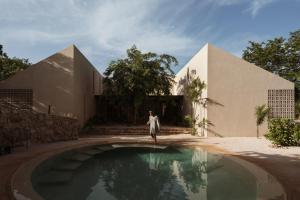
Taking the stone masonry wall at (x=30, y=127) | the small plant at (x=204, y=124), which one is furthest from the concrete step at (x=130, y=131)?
the stone masonry wall at (x=30, y=127)

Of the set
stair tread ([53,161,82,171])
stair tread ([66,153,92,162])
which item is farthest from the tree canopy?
stair tread ([53,161,82,171])

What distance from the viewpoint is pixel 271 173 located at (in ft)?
23.6

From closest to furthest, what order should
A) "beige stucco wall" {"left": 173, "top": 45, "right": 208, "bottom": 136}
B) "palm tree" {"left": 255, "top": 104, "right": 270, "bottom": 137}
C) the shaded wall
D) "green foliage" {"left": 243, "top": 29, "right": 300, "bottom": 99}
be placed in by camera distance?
"palm tree" {"left": 255, "top": 104, "right": 270, "bottom": 137}, "beige stucco wall" {"left": 173, "top": 45, "right": 208, "bottom": 136}, the shaded wall, "green foliage" {"left": 243, "top": 29, "right": 300, "bottom": 99}

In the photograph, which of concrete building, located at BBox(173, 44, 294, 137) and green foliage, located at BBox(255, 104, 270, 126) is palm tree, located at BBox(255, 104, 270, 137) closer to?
green foliage, located at BBox(255, 104, 270, 126)

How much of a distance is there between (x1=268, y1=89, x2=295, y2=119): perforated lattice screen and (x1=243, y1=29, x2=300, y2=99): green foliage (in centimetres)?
1153

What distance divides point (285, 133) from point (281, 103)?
197 inches

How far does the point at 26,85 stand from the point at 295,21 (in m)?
22.0

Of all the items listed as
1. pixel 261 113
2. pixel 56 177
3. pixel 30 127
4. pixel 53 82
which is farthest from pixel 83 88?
pixel 56 177

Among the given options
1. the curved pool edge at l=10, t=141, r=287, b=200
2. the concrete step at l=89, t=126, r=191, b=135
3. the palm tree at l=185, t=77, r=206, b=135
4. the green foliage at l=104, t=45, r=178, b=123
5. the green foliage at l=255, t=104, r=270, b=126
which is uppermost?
the green foliage at l=104, t=45, r=178, b=123

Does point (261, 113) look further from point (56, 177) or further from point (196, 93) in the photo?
point (56, 177)

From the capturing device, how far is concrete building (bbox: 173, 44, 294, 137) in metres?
16.4

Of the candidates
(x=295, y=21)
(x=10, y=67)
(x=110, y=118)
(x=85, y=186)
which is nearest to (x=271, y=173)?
(x=85, y=186)

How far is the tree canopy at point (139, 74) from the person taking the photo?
1884 centimetres

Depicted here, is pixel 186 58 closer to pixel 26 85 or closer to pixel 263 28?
pixel 263 28
